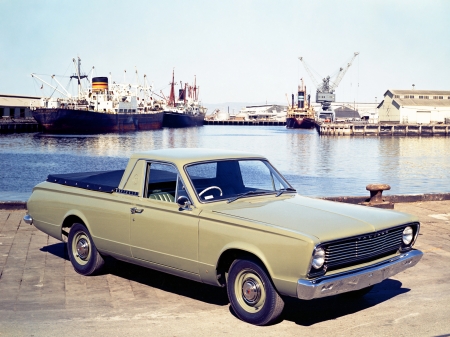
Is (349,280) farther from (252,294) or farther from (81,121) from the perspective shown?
(81,121)

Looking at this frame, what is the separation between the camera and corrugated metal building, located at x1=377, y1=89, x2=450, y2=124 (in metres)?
123

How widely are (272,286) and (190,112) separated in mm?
177679

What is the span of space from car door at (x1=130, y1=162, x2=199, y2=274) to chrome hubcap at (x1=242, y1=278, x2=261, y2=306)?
0.68 m

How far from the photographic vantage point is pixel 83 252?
7906 mm

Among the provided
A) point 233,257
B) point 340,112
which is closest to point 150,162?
point 233,257

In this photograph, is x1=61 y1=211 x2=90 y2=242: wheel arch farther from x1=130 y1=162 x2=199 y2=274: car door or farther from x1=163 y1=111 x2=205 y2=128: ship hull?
x1=163 y1=111 x2=205 y2=128: ship hull

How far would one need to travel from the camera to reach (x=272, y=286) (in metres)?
5.67

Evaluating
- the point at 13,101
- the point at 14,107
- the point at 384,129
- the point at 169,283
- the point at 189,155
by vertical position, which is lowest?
the point at 384,129

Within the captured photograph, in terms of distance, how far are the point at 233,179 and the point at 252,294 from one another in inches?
66.3

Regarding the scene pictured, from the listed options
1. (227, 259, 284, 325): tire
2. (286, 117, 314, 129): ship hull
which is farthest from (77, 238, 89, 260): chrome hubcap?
(286, 117, 314, 129): ship hull

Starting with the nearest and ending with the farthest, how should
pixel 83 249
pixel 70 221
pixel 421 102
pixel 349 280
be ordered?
1. pixel 349 280
2. pixel 83 249
3. pixel 70 221
4. pixel 421 102

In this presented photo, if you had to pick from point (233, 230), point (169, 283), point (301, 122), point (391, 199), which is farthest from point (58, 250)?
point (301, 122)

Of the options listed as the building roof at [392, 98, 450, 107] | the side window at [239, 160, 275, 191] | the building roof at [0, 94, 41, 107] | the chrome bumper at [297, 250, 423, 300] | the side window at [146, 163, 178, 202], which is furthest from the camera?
the building roof at [0, 94, 41, 107]

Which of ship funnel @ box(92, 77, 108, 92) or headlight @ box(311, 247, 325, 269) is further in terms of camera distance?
ship funnel @ box(92, 77, 108, 92)
